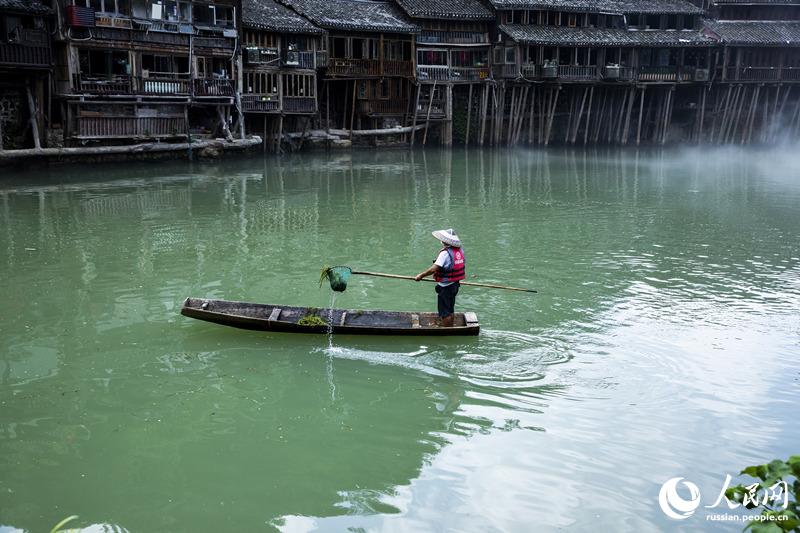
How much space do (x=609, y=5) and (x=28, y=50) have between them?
3034 centimetres

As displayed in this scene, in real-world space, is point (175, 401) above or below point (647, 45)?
below

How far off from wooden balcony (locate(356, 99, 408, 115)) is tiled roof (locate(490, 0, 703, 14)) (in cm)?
702

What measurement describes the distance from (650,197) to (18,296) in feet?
65.1

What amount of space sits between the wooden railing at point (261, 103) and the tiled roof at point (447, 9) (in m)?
8.83

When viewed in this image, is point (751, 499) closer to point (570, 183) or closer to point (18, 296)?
point (18, 296)

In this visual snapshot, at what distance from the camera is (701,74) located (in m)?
47.9

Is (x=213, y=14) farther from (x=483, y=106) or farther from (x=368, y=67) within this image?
(x=483, y=106)

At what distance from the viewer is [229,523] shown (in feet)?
25.4

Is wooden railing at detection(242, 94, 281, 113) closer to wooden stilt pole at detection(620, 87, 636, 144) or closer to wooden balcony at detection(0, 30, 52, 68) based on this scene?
wooden balcony at detection(0, 30, 52, 68)

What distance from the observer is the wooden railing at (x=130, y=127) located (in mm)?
31834

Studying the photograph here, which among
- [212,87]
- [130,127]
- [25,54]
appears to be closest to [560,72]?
[212,87]

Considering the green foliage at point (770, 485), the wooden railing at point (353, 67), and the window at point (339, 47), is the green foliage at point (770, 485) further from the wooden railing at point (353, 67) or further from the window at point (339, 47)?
the window at point (339, 47)

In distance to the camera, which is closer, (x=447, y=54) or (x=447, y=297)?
(x=447, y=297)

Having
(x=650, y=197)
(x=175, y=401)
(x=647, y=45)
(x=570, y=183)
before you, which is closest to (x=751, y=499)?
(x=175, y=401)
